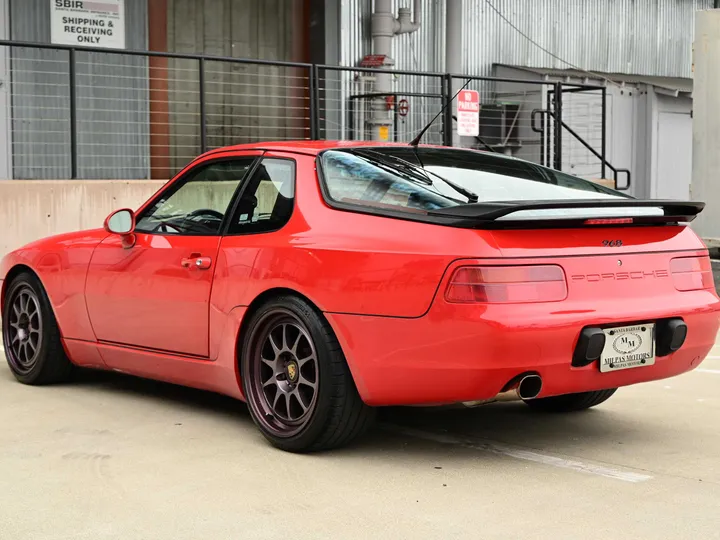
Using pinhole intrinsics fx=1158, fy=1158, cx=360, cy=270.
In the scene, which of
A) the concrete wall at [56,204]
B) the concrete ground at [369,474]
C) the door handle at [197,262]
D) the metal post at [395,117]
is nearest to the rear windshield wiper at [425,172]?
the door handle at [197,262]

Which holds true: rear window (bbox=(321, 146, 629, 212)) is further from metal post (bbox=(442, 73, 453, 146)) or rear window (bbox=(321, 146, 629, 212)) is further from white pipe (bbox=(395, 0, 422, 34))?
white pipe (bbox=(395, 0, 422, 34))

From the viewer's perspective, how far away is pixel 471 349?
4465mm

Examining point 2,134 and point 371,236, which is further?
point 2,134

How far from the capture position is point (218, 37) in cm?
1516

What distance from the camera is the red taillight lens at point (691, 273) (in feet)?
16.5

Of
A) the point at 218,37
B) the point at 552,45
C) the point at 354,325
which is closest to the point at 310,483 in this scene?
the point at 354,325

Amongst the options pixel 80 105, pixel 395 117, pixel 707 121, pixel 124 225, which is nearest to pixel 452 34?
pixel 395 117

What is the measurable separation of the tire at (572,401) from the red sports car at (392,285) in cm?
1

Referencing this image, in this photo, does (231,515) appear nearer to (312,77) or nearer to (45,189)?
(45,189)

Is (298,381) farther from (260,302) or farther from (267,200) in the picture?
(267,200)

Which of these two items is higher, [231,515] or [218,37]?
[218,37]

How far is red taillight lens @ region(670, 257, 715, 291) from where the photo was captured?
198 inches

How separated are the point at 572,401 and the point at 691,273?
1.05 metres

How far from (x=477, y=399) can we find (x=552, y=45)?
1541 centimetres
